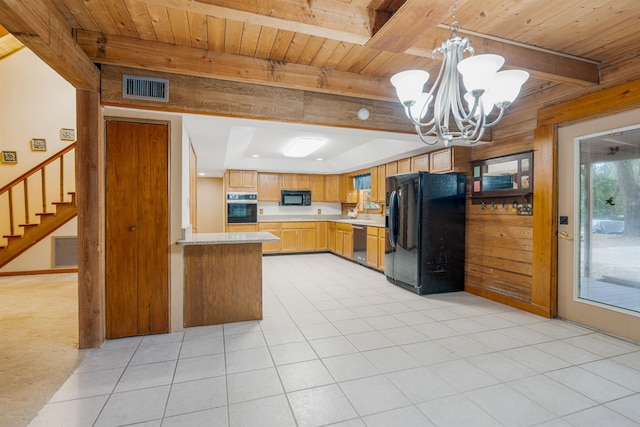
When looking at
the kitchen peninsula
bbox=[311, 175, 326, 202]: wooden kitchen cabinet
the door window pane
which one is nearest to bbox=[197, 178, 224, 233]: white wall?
bbox=[311, 175, 326, 202]: wooden kitchen cabinet

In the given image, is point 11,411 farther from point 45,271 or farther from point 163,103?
point 45,271

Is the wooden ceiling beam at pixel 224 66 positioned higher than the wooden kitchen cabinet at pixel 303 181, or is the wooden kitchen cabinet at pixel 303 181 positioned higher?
the wooden ceiling beam at pixel 224 66

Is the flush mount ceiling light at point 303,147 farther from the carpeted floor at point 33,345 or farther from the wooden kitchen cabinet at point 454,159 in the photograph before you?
the carpeted floor at point 33,345

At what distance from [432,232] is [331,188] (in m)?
4.16

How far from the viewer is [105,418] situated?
5.65ft

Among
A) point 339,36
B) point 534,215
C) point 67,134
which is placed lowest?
point 534,215

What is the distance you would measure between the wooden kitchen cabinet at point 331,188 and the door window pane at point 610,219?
18.0 feet

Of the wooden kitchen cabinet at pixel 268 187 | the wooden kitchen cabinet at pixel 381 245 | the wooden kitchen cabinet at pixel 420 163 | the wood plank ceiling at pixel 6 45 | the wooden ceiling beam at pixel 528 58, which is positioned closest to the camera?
the wooden ceiling beam at pixel 528 58

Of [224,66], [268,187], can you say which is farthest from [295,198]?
[224,66]

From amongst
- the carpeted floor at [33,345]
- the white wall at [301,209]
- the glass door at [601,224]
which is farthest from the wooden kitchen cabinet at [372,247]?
the carpeted floor at [33,345]

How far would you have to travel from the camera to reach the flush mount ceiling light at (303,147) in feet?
17.3

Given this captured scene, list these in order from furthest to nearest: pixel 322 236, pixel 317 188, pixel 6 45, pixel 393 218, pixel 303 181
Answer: pixel 317 188 → pixel 303 181 → pixel 322 236 → pixel 6 45 → pixel 393 218

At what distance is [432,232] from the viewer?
4.25 metres

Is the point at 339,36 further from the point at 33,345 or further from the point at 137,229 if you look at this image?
the point at 33,345
